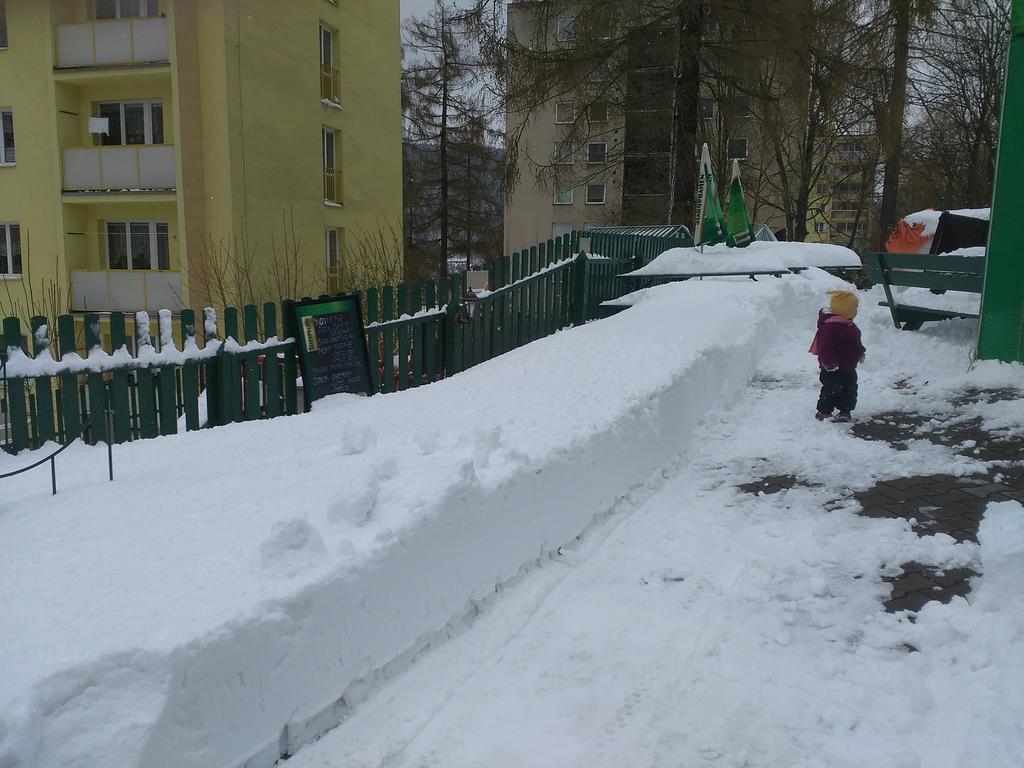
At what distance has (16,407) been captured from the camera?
5629mm

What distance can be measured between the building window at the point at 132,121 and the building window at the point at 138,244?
1991mm

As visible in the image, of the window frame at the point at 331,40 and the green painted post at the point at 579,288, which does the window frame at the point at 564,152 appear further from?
the window frame at the point at 331,40

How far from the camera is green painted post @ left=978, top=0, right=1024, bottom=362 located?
23.8 ft

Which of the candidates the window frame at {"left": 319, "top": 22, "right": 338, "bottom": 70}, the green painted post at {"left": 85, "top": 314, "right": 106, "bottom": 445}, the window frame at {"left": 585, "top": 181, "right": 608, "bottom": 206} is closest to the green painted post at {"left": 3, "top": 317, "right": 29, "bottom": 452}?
the green painted post at {"left": 85, "top": 314, "right": 106, "bottom": 445}

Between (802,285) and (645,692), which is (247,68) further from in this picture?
(645,692)

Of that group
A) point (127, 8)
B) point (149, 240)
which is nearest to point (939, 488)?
point (149, 240)

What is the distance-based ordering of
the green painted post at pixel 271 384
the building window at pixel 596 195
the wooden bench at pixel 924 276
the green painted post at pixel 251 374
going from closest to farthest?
the green painted post at pixel 251 374, the green painted post at pixel 271 384, the wooden bench at pixel 924 276, the building window at pixel 596 195

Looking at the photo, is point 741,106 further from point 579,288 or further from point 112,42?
point 112,42

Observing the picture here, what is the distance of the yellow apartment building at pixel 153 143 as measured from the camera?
59.3 ft

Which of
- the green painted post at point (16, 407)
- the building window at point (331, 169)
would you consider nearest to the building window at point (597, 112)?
the building window at point (331, 169)

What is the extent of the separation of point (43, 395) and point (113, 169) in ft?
49.7

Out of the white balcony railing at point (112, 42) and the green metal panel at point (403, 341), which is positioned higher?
the white balcony railing at point (112, 42)

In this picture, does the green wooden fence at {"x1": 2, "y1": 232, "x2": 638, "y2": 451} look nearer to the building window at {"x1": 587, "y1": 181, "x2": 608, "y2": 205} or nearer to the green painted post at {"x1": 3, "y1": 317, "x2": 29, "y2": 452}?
the green painted post at {"x1": 3, "y1": 317, "x2": 29, "y2": 452}

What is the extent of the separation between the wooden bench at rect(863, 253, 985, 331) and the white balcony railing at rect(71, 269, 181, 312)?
14926 mm
